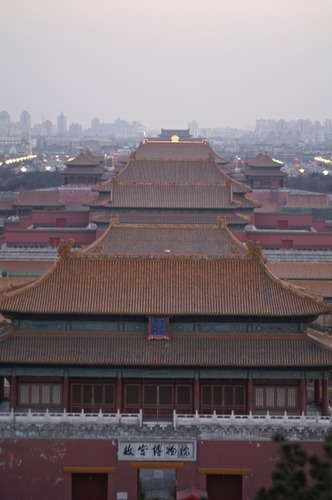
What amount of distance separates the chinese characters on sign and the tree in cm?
665

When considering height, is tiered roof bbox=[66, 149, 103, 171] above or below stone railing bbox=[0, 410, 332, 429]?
above

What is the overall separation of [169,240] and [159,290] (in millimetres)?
7924

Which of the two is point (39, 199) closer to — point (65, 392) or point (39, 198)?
point (39, 198)

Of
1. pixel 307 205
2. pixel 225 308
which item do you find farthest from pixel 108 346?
pixel 307 205

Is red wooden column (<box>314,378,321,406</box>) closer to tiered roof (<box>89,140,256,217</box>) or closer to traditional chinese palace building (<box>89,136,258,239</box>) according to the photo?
traditional chinese palace building (<box>89,136,258,239</box>)

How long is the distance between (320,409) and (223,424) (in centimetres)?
237

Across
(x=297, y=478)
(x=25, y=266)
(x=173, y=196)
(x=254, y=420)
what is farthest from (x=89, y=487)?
(x=173, y=196)

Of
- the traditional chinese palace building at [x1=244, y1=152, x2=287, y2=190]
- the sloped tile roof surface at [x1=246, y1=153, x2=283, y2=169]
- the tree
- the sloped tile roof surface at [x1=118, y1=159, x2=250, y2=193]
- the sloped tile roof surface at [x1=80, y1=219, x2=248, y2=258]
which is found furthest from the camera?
the sloped tile roof surface at [x1=246, y1=153, x2=283, y2=169]

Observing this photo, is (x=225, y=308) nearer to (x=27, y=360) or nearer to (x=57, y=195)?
(x=27, y=360)

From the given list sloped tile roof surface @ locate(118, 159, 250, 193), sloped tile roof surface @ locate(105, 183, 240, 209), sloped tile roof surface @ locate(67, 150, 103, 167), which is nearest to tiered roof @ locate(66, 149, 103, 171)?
sloped tile roof surface @ locate(67, 150, 103, 167)

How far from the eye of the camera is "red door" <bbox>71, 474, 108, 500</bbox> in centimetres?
1939

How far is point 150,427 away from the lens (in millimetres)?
19438

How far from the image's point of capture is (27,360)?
19.4m

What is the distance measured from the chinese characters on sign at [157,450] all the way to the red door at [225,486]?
2.04 feet
